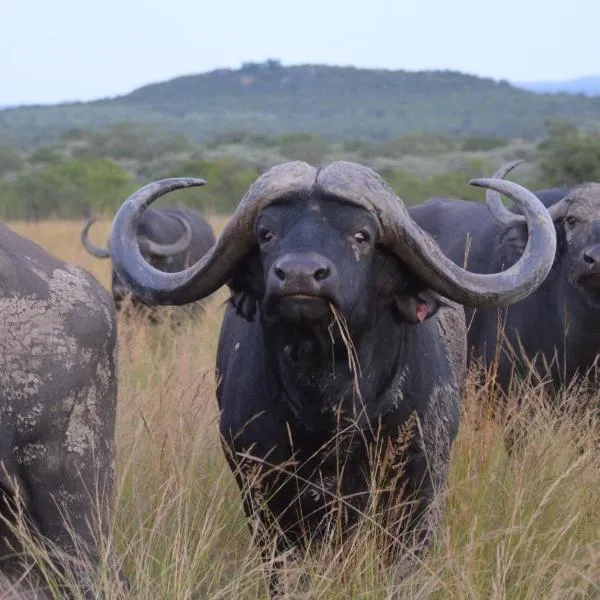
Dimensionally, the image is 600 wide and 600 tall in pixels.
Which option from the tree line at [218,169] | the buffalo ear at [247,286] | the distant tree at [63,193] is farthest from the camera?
the distant tree at [63,193]

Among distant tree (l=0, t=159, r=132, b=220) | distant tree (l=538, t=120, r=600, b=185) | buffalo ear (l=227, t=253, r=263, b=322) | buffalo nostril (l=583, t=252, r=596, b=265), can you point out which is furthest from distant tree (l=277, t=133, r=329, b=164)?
buffalo ear (l=227, t=253, r=263, b=322)

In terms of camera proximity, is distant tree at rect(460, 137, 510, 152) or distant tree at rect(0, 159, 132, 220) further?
distant tree at rect(460, 137, 510, 152)

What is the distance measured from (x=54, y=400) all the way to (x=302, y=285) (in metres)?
0.76

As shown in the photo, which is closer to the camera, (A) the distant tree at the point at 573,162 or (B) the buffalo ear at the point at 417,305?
(B) the buffalo ear at the point at 417,305

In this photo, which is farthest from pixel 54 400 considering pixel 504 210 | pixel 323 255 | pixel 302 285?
pixel 504 210

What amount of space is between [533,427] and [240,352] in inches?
64.6

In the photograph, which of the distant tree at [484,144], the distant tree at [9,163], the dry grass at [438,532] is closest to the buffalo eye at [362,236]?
the dry grass at [438,532]

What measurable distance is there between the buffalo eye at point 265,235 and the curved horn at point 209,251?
0.26 ft

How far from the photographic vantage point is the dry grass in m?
3.94

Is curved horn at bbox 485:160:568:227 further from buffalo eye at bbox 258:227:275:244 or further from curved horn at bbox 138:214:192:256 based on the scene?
curved horn at bbox 138:214:192:256

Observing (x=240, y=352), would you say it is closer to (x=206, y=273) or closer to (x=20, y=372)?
(x=206, y=273)

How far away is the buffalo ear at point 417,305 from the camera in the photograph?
4164 mm

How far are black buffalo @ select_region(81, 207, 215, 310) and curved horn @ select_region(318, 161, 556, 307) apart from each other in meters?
8.11

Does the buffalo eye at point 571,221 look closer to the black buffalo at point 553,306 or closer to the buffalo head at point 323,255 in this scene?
the black buffalo at point 553,306
